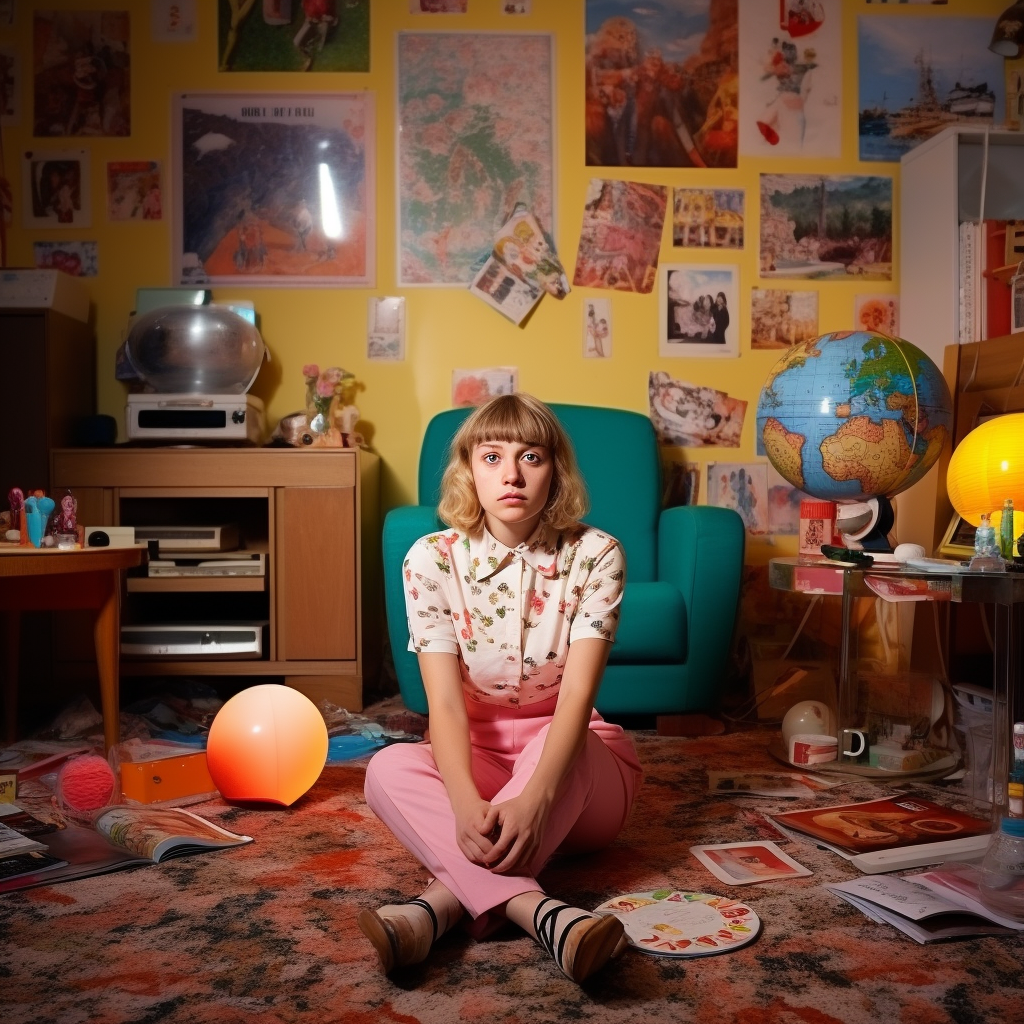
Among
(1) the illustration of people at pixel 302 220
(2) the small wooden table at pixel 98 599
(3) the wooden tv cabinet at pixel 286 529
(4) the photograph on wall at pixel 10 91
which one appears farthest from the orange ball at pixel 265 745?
(4) the photograph on wall at pixel 10 91

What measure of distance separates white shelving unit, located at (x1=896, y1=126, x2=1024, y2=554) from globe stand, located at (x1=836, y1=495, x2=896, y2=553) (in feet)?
2.12

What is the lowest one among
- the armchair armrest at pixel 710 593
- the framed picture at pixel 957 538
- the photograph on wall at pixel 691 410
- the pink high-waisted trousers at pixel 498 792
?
the pink high-waisted trousers at pixel 498 792

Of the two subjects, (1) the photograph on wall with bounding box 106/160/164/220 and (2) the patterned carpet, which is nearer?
(2) the patterned carpet

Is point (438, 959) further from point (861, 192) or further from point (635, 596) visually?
point (861, 192)

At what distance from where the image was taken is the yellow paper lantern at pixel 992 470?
2.23 meters

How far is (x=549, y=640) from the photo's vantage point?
1657 mm

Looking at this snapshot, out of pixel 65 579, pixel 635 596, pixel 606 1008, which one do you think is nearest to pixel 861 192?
pixel 635 596

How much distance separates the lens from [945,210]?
10.2ft

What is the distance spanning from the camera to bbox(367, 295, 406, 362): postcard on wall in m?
3.38

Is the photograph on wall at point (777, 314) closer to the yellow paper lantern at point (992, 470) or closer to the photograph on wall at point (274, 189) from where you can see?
the yellow paper lantern at point (992, 470)

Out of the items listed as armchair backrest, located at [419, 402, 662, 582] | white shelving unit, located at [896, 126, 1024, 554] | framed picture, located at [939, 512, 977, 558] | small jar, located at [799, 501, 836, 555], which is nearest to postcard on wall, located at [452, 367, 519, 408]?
armchair backrest, located at [419, 402, 662, 582]

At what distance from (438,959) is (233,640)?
1.73 meters

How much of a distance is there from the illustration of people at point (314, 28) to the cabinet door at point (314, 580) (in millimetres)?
1457

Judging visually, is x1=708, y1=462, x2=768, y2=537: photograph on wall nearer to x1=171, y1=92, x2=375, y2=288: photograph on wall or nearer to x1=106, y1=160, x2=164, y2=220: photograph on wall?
x1=171, y1=92, x2=375, y2=288: photograph on wall
